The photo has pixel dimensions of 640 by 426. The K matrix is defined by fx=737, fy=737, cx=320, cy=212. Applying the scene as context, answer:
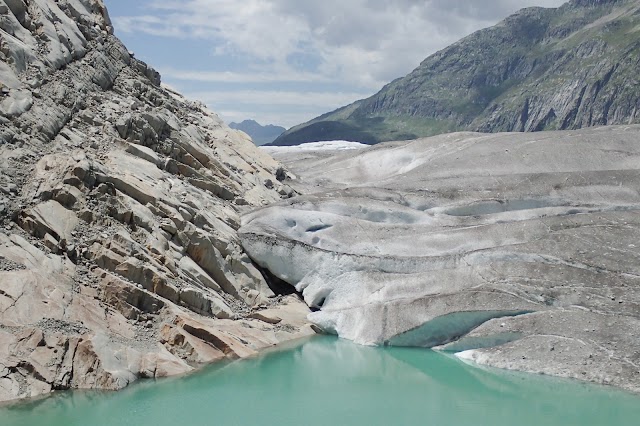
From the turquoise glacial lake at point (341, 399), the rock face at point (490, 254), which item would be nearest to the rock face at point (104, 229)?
the turquoise glacial lake at point (341, 399)

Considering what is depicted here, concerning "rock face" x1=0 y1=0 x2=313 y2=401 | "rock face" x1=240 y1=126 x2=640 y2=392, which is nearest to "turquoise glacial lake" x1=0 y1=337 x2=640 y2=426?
"rock face" x1=0 y1=0 x2=313 y2=401

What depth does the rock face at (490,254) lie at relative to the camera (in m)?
29.8

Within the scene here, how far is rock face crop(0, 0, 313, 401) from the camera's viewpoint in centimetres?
2403

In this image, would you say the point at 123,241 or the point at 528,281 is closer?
the point at 123,241

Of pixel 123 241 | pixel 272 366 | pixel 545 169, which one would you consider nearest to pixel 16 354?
pixel 123 241

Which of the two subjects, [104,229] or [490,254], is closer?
[104,229]

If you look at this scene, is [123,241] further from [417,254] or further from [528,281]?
[528,281]

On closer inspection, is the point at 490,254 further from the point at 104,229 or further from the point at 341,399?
the point at 104,229

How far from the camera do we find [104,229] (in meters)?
29.4

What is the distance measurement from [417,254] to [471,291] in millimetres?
5016

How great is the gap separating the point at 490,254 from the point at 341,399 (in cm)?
1281

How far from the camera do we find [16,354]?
72.9 feet

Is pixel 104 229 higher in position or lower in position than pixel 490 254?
lower

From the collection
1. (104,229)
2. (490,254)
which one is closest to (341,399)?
(104,229)
